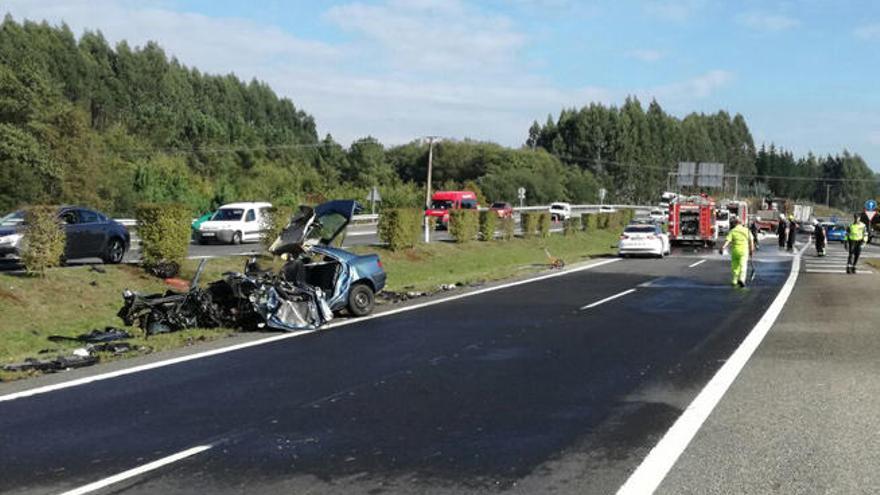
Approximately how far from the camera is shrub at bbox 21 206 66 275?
1742cm

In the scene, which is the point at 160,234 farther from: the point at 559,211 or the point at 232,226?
the point at 559,211

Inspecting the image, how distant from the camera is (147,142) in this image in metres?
77.5

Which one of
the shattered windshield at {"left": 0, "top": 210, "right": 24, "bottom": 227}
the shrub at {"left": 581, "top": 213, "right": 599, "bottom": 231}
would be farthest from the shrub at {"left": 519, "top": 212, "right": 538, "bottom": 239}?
the shattered windshield at {"left": 0, "top": 210, "right": 24, "bottom": 227}

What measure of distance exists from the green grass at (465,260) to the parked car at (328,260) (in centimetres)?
540

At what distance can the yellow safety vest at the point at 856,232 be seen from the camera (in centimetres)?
2570

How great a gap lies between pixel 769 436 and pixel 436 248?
26.9 m

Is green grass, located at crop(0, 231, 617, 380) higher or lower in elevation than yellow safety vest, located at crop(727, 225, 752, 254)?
lower

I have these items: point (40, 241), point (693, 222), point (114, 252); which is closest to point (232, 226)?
point (114, 252)

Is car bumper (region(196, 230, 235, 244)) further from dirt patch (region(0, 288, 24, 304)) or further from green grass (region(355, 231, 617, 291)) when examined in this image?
dirt patch (region(0, 288, 24, 304))

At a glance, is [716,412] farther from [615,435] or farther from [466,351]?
Answer: [466,351]

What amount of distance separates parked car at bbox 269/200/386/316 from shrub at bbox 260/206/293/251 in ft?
30.8

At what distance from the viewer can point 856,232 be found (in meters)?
25.8

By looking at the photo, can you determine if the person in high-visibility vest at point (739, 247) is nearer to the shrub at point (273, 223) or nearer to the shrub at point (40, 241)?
the shrub at point (273, 223)

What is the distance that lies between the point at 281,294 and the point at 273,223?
11655mm
